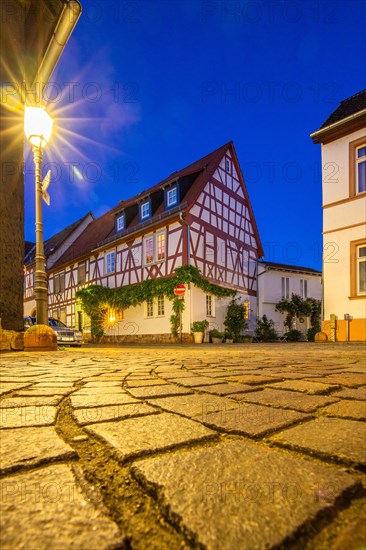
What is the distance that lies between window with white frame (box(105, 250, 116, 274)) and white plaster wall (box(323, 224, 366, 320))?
12786 millimetres

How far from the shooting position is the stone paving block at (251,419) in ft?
3.65

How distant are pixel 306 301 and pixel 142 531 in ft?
72.8

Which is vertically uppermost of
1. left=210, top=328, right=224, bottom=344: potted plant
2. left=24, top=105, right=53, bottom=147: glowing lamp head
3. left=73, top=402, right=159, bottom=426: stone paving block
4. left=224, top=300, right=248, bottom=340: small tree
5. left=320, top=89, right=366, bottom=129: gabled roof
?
left=320, top=89, right=366, bottom=129: gabled roof

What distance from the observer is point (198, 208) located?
52.0 feet

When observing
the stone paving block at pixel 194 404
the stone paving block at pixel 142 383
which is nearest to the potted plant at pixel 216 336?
the stone paving block at pixel 142 383

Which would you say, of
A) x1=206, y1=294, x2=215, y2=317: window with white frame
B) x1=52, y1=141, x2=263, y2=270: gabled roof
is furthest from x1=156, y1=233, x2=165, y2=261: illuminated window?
x1=206, y1=294, x2=215, y2=317: window with white frame

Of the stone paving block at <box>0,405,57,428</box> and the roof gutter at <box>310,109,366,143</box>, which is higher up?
the roof gutter at <box>310,109,366,143</box>

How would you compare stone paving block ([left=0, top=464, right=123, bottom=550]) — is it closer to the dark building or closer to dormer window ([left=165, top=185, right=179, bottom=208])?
the dark building

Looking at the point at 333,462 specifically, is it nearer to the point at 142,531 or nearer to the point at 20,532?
the point at 142,531

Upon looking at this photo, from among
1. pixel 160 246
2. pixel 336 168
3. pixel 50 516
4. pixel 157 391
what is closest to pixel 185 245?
pixel 160 246

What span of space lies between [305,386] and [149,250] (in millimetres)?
15475

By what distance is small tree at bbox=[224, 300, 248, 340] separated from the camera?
16.3m

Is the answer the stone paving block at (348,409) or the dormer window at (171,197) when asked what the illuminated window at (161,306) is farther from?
the stone paving block at (348,409)

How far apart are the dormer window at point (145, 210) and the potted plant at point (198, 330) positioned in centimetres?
674
